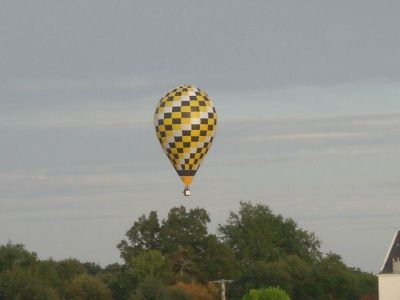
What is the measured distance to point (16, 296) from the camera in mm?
110125

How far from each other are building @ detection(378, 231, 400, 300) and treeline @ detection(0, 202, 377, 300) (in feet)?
45.6

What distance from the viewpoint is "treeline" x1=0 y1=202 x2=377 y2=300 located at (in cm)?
11419

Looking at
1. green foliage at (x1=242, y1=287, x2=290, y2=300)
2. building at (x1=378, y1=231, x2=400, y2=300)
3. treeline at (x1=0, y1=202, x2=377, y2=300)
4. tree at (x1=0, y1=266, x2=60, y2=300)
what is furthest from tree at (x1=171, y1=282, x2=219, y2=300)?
building at (x1=378, y1=231, x2=400, y2=300)

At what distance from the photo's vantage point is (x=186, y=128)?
259 feet

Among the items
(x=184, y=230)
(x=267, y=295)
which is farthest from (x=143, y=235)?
(x=267, y=295)

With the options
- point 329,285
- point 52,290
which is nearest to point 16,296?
point 52,290

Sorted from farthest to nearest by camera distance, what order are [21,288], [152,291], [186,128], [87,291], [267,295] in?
[87,291]
[152,291]
[21,288]
[267,295]
[186,128]

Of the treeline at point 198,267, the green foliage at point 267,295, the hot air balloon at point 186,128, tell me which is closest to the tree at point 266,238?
the treeline at point 198,267

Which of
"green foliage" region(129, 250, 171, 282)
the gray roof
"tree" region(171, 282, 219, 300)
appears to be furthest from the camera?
"green foliage" region(129, 250, 171, 282)

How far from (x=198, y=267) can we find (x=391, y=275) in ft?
122

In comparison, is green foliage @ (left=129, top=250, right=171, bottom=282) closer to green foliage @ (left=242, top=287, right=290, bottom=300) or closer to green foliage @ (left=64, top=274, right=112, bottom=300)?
green foliage @ (left=64, top=274, right=112, bottom=300)

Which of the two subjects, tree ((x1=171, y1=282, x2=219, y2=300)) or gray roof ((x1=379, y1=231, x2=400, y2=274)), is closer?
gray roof ((x1=379, y1=231, x2=400, y2=274))

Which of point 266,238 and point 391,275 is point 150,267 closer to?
point 266,238

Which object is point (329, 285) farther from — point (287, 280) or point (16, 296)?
point (16, 296)
